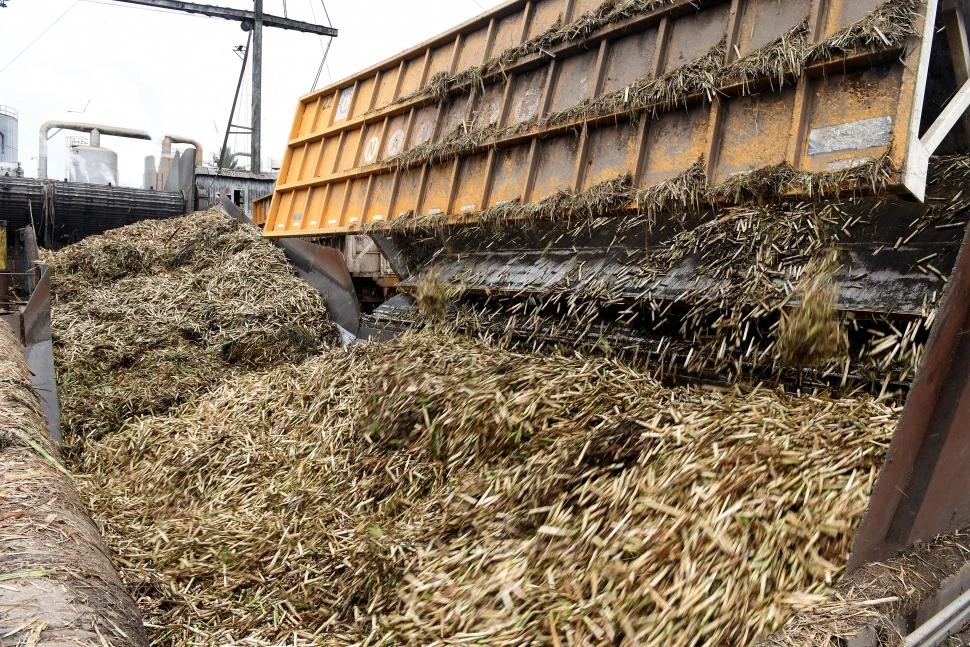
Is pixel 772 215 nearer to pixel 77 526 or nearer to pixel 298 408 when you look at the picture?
pixel 298 408

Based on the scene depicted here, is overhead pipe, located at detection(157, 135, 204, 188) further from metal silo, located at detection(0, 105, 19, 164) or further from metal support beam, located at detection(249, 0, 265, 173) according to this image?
metal silo, located at detection(0, 105, 19, 164)

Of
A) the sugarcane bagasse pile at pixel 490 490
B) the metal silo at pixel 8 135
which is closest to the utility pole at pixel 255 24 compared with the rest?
the sugarcane bagasse pile at pixel 490 490

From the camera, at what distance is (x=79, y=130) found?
2708 cm

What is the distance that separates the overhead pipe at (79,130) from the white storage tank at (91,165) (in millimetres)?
930

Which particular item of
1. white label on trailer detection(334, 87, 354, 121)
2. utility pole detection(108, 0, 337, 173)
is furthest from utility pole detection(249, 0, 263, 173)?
white label on trailer detection(334, 87, 354, 121)

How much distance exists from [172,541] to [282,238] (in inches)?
183

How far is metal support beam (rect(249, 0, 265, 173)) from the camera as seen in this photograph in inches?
808

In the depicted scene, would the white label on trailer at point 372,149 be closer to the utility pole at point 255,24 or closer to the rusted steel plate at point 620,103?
the rusted steel plate at point 620,103

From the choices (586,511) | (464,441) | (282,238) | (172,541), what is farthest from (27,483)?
(282,238)

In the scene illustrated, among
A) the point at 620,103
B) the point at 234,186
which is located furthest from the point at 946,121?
the point at 234,186

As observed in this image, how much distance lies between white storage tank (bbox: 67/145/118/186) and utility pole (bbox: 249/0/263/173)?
22.0ft

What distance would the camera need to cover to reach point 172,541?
3.26 metres

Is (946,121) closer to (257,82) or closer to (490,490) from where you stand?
(490,490)

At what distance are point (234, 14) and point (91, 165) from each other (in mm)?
7919
